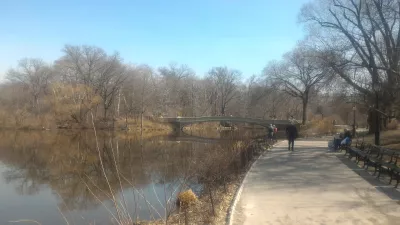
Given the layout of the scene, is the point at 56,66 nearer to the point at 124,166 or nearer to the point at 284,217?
the point at 124,166

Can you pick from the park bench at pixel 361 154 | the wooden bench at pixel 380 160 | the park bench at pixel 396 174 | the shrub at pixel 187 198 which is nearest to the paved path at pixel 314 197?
the park bench at pixel 396 174

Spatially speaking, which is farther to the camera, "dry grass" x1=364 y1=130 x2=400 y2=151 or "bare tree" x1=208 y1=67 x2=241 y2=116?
"bare tree" x1=208 y1=67 x2=241 y2=116

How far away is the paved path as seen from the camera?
6949 mm

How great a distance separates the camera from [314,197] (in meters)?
8.61

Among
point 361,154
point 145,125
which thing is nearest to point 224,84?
point 145,125

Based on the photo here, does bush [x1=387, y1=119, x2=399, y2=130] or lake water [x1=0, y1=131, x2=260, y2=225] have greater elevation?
bush [x1=387, y1=119, x2=399, y2=130]

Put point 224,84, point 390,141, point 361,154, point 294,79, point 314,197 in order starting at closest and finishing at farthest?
point 314,197 < point 361,154 < point 390,141 < point 294,79 < point 224,84

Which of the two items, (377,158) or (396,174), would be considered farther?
(377,158)

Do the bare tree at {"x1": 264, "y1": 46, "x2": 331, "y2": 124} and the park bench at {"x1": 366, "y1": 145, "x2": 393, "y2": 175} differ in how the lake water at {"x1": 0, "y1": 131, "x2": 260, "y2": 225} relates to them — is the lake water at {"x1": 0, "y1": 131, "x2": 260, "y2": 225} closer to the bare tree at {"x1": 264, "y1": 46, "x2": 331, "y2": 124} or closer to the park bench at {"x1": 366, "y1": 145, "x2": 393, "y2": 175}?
the park bench at {"x1": 366, "y1": 145, "x2": 393, "y2": 175}

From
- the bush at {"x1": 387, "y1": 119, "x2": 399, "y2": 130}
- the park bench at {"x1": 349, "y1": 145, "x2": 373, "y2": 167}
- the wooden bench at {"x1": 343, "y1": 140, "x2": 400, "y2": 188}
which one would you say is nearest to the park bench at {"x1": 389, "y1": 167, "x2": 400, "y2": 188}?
the wooden bench at {"x1": 343, "y1": 140, "x2": 400, "y2": 188}

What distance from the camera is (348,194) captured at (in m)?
8.87

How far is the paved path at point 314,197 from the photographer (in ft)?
22.8

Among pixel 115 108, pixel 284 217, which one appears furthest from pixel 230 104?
pixel 284 217

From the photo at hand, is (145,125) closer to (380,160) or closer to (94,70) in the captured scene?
(94,70)
